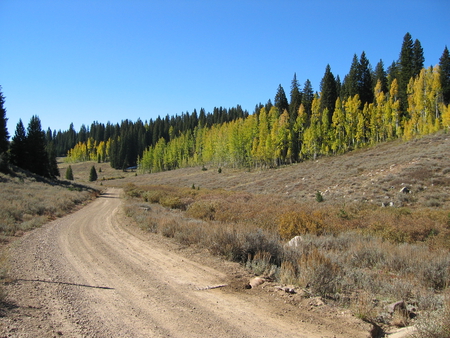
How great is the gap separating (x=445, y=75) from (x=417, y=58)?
10.4 m

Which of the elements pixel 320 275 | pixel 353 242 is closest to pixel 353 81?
pixel 353 242

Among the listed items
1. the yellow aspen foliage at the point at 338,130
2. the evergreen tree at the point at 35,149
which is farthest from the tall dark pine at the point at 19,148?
the yellow aspen foliage at the point at 338,130

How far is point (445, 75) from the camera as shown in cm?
5341

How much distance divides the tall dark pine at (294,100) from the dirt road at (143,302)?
63912 mm

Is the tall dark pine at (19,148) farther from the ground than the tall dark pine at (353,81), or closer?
closer

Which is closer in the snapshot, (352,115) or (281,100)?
(352,115)

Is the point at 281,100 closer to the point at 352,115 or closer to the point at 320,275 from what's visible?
the point at 352,115

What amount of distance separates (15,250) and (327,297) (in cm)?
955

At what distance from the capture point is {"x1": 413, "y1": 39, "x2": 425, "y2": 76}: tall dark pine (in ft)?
198

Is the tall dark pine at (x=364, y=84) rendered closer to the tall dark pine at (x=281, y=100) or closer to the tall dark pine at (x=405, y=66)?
the tall dark pine at (x=405, y=66)

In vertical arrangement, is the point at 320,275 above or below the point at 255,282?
above

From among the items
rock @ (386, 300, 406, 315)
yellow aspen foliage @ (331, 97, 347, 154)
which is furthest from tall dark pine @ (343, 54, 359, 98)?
rock @ (386, 300, 406, 315)

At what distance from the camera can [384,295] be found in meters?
5.18

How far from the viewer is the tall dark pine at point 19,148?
40250mm
